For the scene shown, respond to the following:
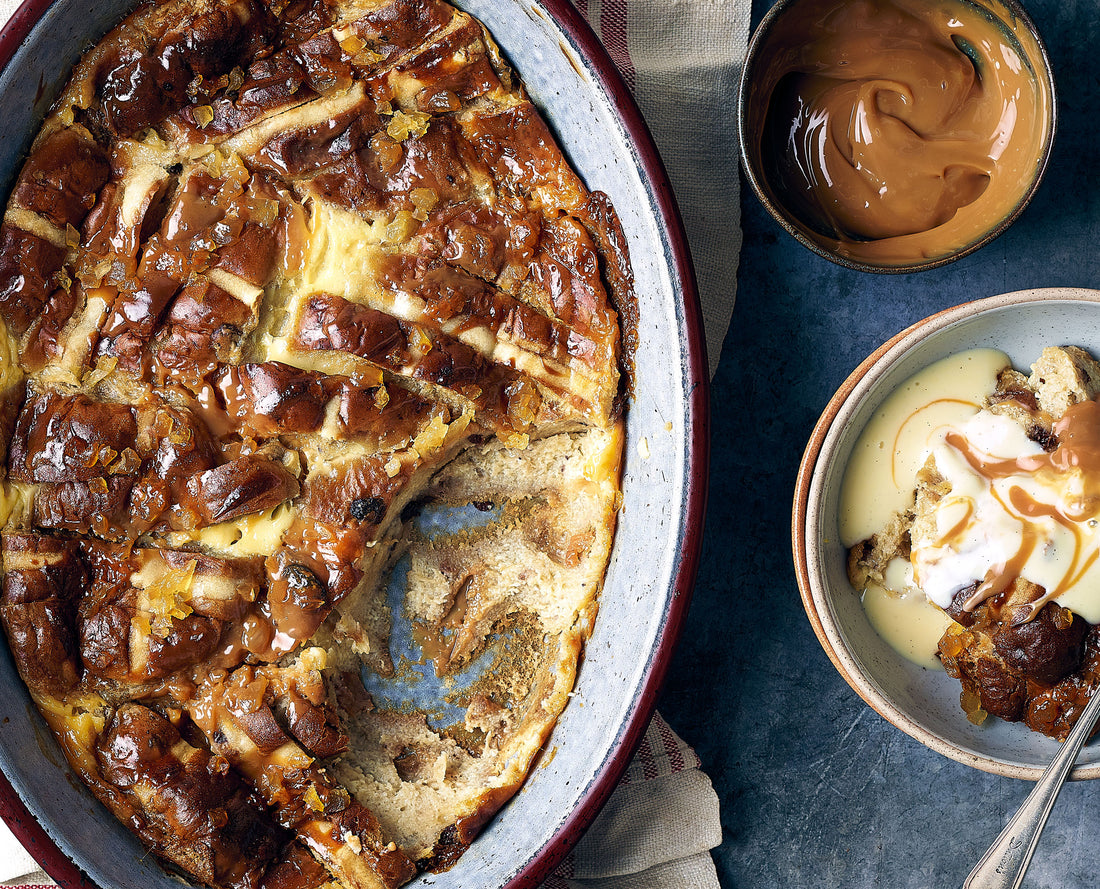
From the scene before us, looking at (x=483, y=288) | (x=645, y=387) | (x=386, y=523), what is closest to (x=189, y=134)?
(x=483, y=288)

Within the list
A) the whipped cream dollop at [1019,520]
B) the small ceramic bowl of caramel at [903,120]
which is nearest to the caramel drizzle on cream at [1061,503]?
the whipped cream dollop at [1019,520]

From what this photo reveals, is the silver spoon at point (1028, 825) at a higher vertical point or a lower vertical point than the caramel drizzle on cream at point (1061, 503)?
lower

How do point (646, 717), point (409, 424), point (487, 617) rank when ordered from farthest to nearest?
point (487, 617)
point (409, 424)
point (646, 717)

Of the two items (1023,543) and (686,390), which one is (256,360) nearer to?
(686,390)

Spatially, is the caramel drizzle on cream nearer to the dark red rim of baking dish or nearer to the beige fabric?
the dark red rim of baking dish

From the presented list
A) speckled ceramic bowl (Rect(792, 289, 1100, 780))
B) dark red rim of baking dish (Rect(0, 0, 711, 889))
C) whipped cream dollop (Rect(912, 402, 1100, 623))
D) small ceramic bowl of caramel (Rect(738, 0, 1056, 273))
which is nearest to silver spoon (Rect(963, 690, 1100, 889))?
speckled ceramic bowl (Rect(792, 289, 1100, 780))

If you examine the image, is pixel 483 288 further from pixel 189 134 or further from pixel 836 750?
pixel 836 750

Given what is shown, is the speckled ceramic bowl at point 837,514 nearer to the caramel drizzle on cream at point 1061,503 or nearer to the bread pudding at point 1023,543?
the bread pudding at point 1023,543
